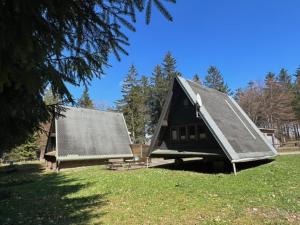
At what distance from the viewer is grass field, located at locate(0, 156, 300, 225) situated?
745 centimetres

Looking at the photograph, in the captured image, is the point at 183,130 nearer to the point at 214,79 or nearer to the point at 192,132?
the point at 192,132

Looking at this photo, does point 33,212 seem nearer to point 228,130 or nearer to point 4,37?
point 4,37

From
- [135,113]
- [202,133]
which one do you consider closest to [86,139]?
[202,133]

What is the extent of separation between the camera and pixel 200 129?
1795 centimetres

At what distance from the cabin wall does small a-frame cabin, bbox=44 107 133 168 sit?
27.2 ft

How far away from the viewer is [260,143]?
1839 centimetres

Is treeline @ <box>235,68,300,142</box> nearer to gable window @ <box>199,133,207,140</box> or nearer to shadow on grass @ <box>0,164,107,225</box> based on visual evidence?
gable window @ <box>199,133,207,140</box>

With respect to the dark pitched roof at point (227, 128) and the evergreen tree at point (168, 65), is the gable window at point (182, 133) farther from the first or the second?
the evergreen tree at point (168, 65)

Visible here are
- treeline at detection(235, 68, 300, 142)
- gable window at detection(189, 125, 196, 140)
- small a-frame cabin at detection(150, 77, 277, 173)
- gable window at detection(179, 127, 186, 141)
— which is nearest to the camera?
small a-frame cabin at detection(150, 77, 277, 173)

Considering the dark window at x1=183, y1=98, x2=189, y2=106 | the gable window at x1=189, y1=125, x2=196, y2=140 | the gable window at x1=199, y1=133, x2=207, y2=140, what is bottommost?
the gable window at x1=199, y1=133, x2=207, y2=140

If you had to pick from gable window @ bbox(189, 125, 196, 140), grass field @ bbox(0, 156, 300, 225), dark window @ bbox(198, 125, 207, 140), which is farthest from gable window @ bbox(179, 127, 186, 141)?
grass field @ bbox(0, 156, 300, 225)

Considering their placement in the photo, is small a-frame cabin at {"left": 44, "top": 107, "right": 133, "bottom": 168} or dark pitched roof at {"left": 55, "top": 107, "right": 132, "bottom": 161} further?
dark pitched roof at {"left": 55, "top": 107, "right": 132, "bottom": 161}

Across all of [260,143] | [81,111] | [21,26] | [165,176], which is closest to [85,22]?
[21,26]

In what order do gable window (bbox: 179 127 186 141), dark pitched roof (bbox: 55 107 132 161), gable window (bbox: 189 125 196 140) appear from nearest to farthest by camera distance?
1. gable window (bbox: 189 125 196 140)
2. gable window (bbox: 179 127 186 141)
3. dark pitched roof (bbox: 55 107 132 161)
